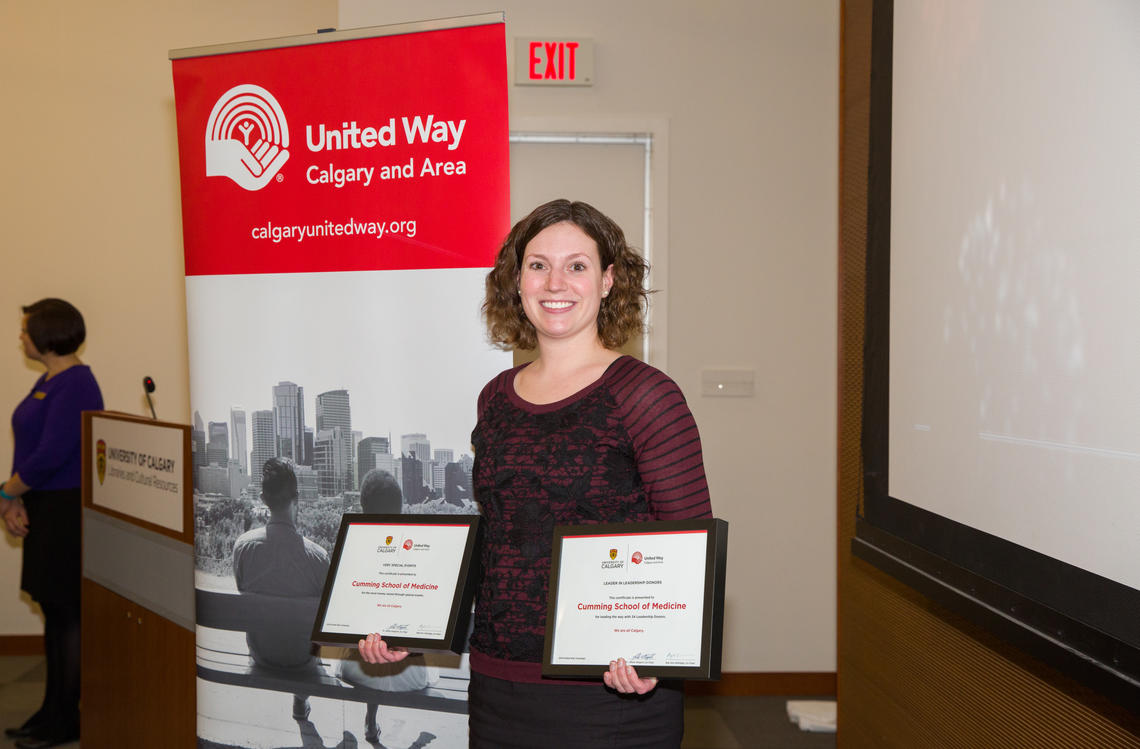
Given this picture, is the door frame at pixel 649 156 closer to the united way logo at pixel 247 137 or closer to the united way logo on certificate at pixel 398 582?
the united way logo at pixel 247 137

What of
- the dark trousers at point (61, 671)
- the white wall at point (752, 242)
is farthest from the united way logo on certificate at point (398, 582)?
the white wall at point (752, 242)

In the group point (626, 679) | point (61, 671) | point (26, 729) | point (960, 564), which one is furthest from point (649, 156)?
point (26, 729)

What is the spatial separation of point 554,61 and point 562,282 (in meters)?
2.57

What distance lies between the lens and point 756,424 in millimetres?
4059

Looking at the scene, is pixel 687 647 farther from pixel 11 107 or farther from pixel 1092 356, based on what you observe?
pixel 11 107

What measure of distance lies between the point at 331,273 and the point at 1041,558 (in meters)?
1.67

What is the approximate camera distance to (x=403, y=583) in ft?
5.60

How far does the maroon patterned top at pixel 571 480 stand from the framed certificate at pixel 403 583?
84 mm

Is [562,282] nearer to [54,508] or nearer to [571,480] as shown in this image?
[571,480]

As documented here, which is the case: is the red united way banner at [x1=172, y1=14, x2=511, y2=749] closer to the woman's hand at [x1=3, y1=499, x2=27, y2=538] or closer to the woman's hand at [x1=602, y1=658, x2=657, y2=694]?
the woman's hand at [x1=602, y1=658, x2=657, y2=694]

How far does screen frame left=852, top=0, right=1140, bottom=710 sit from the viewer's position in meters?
1.28

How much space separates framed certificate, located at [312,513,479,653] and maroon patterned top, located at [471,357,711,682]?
0.28ft

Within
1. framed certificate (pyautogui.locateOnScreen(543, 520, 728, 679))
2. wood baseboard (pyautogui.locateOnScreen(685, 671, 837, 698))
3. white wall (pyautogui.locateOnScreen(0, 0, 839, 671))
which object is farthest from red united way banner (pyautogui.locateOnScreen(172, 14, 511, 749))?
wood baseboard (pyautogui.locateOnScreen(685, 671, 837, 698))

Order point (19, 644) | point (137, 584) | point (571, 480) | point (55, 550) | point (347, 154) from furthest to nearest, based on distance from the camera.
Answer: point (19, 644)
point (55, 550)
point (137, 584)
point (347, 154)
point (571, 480)
